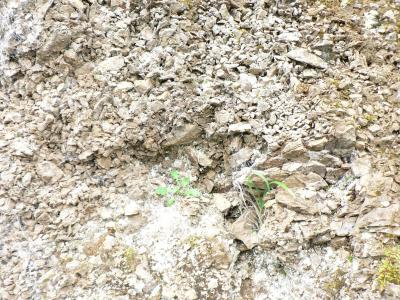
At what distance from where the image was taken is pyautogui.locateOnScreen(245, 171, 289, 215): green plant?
9.18 feet

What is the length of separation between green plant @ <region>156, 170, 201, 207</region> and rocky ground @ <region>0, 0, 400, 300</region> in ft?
0.16

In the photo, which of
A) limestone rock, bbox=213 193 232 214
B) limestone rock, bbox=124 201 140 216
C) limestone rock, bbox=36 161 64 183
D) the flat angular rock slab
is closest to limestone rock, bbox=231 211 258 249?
limestone rock, bbox=213 193 232 214

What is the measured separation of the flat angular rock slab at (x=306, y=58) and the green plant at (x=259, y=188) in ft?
3.43

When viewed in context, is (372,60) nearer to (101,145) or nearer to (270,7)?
(270,7)

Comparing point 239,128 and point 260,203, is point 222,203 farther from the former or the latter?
point 239,128

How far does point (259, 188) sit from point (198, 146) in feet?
2.12

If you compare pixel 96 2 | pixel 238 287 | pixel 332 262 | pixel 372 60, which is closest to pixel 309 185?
pixel 332 262

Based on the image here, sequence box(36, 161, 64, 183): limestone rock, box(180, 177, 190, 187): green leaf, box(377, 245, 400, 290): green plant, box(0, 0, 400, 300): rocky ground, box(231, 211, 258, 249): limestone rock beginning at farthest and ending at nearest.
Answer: box(180, 177, 190, 187): green leaf
box(36, 161, 64, 183): limestone rock
box(231, 211, 258, 249): limestone rock
box(0, 0, 400, 300): rocky ground
box(377, 245, 400, 290): green plant

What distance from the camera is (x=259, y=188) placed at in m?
2.85

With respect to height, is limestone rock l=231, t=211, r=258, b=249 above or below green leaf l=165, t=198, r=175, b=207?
below

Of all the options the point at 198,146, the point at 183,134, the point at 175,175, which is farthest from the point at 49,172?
the point at 198,146

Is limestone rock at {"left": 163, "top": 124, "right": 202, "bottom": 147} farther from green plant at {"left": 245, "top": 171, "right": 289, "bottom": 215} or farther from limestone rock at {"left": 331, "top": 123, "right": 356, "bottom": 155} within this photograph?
limestone rock at {"left": 331, "top": 123, "right": 356, "bottom": 155}

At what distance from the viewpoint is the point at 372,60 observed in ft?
10.1

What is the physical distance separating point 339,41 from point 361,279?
76.3 inches
